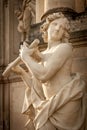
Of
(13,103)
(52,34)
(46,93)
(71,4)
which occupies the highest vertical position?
(71,4)

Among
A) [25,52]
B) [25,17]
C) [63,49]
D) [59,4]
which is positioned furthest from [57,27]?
[25,17]

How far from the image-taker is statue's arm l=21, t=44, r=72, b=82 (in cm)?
488

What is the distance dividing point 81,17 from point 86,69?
0.86 meters

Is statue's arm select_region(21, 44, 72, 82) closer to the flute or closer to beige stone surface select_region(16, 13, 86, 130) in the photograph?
beige stone surface select_region(16, 13, 86, 130)

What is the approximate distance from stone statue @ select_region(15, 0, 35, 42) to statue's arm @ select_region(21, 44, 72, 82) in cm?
539

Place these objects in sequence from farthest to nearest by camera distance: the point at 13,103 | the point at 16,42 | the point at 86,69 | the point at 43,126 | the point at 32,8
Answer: the point at 16,42 < the point at 32,8 < the point at 13,103 < the point at 86,69 < the point at 43,126

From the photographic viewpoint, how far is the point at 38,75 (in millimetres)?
4902

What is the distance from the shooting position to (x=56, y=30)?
509 centimetres

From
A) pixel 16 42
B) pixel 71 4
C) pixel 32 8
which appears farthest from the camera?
pixel 16 42

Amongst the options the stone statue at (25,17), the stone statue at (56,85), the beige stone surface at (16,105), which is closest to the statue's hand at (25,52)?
the stone statue at (56,85)

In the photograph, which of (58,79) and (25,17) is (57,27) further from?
(25,17)

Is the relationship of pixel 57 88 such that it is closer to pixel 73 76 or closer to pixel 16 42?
pixel 73 76

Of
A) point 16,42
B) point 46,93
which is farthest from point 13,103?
point 46,93

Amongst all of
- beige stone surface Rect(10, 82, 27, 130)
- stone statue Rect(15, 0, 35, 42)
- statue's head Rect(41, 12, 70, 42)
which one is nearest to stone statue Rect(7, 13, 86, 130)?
statue's head Rect(41, 12, 70, 42)
